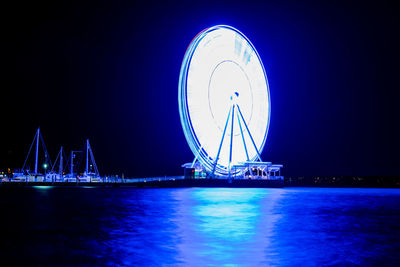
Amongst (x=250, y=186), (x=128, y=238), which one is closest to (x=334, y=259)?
(x=128, y=238)

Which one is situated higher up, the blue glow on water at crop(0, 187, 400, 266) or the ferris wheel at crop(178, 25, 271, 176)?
the ferris wheel at crop(178, 25, 271, 176)

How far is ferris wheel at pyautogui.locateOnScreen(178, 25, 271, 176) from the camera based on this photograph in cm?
5956

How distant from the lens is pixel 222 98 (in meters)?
64.9

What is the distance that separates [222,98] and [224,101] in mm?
823

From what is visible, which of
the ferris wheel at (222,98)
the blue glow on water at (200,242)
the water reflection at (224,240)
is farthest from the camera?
the ferris wheel at (222,98)

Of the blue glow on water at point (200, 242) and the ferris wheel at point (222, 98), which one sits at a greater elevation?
the ferris wheel at point (222, 98)

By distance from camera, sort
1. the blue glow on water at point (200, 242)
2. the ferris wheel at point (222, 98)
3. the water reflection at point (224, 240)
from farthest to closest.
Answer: the ferris wheel at point (222, 98)
the water reflection at point (224, 240)
the blue glow on water at point (200, 242)

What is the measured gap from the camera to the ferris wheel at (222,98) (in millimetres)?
59562

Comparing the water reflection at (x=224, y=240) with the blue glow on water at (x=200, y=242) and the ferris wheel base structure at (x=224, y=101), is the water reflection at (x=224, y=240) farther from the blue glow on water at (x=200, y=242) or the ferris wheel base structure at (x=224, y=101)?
the ferris wheel base structure at (x=224, y=101)

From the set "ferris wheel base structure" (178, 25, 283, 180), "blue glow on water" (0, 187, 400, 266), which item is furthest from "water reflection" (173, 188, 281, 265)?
"ferris wheel base structure" (178, 25, 283, 180)

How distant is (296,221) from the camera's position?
54.1ft

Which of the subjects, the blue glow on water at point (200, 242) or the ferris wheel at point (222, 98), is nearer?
the blue glow on water at point (200, 242)

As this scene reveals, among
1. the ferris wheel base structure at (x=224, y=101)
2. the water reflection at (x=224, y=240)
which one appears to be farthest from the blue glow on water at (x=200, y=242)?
the ferris wheel base structure at (x=224, y=101)

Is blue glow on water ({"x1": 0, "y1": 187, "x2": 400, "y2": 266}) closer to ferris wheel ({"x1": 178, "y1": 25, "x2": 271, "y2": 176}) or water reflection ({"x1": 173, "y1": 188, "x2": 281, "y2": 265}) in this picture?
water reflection ({"x1": 173, "y1": 188, "x2": 281, "y2": 265})
